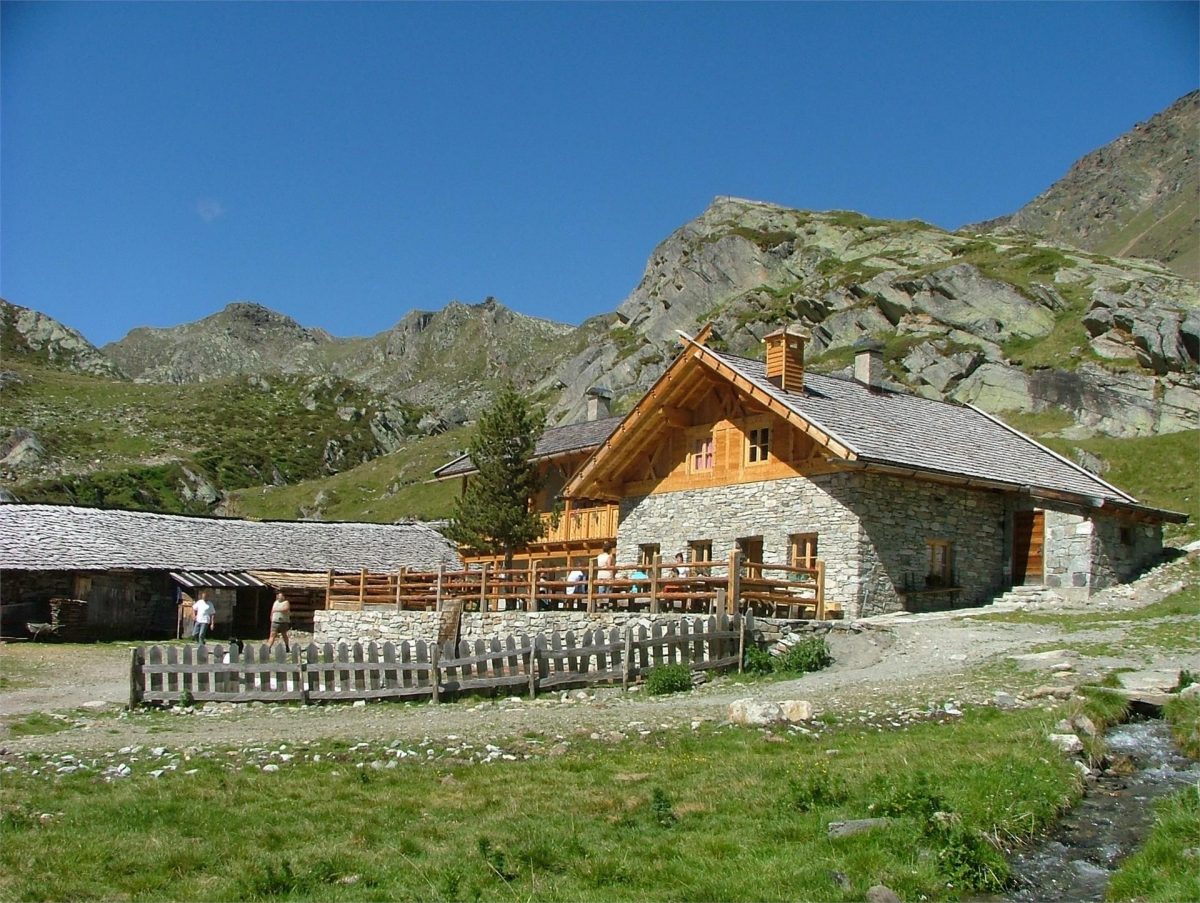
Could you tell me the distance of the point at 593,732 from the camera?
1358 cm

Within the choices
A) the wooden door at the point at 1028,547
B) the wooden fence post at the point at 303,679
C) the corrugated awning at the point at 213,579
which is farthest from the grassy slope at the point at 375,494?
the wooden fence post at the point at 303,679

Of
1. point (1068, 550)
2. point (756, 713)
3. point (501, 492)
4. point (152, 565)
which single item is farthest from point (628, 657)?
point (152, 565)

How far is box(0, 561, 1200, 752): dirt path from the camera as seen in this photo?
1437 cm

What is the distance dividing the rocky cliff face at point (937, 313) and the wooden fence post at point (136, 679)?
164ft

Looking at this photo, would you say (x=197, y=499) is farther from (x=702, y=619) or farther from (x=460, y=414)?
(x=702, y=619)

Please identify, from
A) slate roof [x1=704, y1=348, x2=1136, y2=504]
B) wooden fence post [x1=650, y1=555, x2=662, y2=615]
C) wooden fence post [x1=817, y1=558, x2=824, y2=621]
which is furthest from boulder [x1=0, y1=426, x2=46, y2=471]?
wooden fence post [x1=817, y1=558, x2=824, y2=621]

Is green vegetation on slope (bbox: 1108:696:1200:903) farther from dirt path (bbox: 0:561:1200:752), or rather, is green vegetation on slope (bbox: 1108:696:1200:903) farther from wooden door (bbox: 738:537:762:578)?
wooden door (bbox: 738:537:762:578)

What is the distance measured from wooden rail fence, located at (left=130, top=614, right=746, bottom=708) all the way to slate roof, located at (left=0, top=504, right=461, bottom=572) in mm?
20399

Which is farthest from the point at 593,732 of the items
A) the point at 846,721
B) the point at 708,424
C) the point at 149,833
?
the point at 708,424

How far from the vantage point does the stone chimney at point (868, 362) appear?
33906 mm

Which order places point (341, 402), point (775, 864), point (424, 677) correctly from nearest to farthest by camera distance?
point (775, 864)
point (424, 677)
point (341, 402)

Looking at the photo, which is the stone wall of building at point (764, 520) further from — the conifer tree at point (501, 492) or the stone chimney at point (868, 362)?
the stone chimney at point (868, 362)

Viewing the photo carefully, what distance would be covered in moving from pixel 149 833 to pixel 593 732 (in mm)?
5978

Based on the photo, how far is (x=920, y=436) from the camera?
29250 mm
